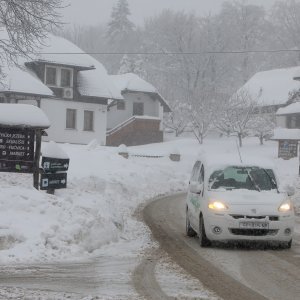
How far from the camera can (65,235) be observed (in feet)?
33.8

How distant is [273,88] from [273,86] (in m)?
0.40

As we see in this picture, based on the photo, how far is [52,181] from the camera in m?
13.9

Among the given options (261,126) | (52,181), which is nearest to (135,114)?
(261,126)

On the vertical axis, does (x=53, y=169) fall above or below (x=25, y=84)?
below

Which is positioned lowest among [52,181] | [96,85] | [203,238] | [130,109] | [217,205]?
[203,238]

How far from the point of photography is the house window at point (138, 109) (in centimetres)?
5812

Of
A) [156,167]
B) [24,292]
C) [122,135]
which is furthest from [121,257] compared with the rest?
[122,135]

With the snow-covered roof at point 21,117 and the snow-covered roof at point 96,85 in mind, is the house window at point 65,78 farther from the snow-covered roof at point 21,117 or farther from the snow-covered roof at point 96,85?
the snow-covered roof at point 21,117

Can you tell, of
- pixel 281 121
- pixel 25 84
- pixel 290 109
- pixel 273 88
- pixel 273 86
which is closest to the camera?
pixel 25 84

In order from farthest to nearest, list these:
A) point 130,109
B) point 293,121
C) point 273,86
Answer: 1. point 273,86
2. point 130,109
3. point 293,121

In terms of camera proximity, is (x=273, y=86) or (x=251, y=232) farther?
(x=273, y=86)

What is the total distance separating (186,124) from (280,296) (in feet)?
181

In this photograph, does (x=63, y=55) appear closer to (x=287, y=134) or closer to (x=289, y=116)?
(x=287, y=134)

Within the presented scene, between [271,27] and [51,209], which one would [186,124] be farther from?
[51,209]
